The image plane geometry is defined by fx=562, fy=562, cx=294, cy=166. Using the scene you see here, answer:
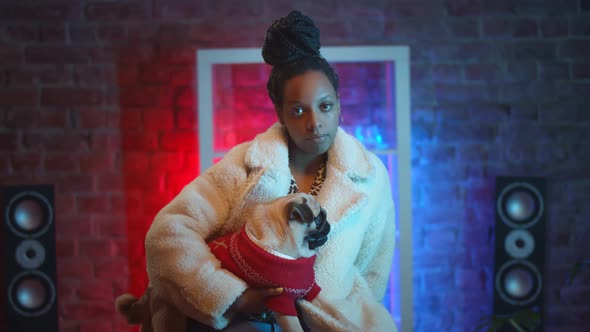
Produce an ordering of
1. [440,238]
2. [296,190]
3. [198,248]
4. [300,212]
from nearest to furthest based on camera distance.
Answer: [300,212], [198,248], [296,190], [440,238]

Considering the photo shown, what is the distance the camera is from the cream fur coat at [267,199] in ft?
3.83

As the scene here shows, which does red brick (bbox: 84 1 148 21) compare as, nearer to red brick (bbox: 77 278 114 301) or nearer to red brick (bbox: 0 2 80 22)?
red brick (bbox: 0 2 80 22)

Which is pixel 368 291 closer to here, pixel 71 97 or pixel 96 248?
pixel 96 248

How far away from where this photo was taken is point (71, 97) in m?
2.37

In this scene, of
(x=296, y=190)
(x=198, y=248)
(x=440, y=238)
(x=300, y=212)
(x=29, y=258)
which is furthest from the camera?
(x=440, y=238)

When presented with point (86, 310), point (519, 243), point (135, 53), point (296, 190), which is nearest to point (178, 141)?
point (135, 53)

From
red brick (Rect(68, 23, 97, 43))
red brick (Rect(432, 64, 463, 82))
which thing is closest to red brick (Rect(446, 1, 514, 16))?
red brick (Rect(432, 64, 463, 82))

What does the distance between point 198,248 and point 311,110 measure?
0.40 m

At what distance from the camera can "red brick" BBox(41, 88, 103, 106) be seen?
2.36m

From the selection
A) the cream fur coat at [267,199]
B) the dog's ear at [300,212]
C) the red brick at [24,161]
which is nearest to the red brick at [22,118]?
the red brick at [24,161]

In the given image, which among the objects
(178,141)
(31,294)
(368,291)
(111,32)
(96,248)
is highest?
(111,32)

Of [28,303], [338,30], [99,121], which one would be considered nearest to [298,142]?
[338,30]

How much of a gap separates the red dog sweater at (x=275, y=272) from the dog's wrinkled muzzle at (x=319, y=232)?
0.10 ft

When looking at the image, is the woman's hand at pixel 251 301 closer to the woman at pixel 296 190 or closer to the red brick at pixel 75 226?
the woman at pixel 296 190
